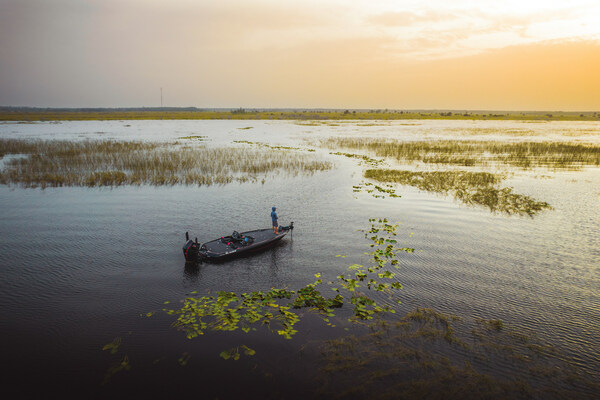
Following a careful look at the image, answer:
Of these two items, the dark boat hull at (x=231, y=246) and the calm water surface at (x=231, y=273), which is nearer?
the calm water surface at (x=231, y=273)

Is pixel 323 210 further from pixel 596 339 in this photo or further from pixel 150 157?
pixel 150 157

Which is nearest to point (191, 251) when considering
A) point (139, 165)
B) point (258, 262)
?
point (258, 262)

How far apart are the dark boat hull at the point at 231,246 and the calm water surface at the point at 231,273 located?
19.5 inches

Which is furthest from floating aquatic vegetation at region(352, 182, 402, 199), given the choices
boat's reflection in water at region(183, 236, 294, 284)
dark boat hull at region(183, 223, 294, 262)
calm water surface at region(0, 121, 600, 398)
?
boat's reflection in water at region(183, 236, 294, 284)

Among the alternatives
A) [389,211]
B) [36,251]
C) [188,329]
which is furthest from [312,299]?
[36,251]

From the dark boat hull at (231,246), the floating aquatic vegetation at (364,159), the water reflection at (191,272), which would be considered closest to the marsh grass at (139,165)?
the floating aquatic vegetation at (364,159)

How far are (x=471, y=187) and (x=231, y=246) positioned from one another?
23.5m

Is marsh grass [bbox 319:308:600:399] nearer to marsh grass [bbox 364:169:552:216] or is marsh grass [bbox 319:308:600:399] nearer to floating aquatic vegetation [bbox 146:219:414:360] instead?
floating aquatic vegetation [bbox 146:219:414:360]

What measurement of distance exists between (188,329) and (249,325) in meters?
2.09

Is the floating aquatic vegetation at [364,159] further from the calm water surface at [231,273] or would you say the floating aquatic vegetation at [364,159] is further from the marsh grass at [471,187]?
the calm water surface at [231,273]

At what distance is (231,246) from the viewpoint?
16.7m

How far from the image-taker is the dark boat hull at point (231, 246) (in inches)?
621

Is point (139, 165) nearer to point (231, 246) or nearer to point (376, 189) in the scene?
point (376, 189)

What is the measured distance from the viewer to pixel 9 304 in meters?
12.8
